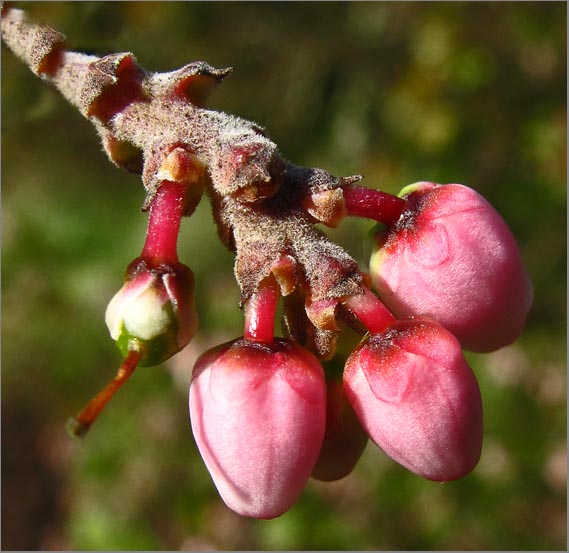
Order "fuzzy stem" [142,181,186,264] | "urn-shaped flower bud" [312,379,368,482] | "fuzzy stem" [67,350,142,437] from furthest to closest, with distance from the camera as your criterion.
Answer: "urn-shaped flower bud" [312,379,368,482] → "fuzzy stem" [142,181,186,264] → "fuzzy stem" [67,350,142,437]

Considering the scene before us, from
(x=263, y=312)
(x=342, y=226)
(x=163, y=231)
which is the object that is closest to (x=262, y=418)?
(x=263, y=312)

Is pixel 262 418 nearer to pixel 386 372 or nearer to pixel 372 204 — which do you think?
pixel 386 372

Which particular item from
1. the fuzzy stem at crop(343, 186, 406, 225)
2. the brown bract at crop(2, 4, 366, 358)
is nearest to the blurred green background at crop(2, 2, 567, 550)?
the brown bract at crop(2, 4, 366, 358)

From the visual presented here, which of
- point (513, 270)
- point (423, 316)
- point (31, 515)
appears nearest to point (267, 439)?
point (423, 316)

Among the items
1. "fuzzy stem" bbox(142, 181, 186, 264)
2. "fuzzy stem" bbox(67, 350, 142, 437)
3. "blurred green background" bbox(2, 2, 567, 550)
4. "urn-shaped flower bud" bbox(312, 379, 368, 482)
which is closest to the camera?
"fuzzy stem" bbox(67, 350, 142, 437)

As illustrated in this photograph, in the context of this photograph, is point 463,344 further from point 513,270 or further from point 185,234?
point 185,234

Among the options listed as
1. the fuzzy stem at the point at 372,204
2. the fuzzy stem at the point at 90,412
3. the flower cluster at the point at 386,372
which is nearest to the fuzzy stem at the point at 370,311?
the flower cluster at the point at 386,372

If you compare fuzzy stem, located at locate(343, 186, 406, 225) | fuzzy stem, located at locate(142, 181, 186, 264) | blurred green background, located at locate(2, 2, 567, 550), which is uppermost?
fuzzy stem, located at locate(343, 186, 406, 225)

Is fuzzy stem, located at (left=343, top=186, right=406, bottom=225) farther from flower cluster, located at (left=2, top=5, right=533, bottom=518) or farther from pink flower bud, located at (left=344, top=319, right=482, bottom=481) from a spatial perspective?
pink flower bud, located at (left=344, top=319, right=482, bottom=481)
